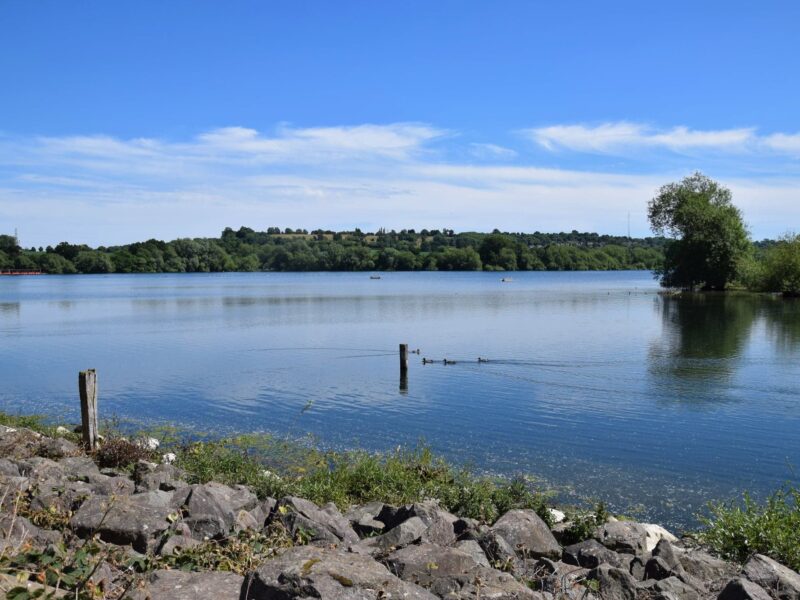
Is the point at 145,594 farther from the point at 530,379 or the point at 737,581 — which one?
the point at 530,379

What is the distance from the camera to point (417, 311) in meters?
68.9

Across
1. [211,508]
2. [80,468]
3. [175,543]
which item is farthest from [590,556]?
[80,468]

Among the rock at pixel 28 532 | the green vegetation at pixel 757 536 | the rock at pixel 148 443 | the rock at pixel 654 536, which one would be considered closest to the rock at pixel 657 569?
the rock at pixel 654 536

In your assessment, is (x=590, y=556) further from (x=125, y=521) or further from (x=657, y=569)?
(x=125, y=521)

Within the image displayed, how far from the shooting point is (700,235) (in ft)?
315

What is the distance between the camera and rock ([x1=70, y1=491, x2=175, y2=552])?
8.93 m

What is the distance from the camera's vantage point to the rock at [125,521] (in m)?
8.93

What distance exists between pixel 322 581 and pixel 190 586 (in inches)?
49.7

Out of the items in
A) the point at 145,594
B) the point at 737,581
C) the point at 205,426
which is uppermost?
the point at 145,594

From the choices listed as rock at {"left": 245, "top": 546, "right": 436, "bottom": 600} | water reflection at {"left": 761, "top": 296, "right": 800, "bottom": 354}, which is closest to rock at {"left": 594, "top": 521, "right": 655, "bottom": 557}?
rock at {"left": 245, "top": 546, "right": 436, "bottom": 600}

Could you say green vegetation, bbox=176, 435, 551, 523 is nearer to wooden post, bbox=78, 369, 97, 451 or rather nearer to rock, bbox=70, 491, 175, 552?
wooden post, bbox=78, 369, 97, 451

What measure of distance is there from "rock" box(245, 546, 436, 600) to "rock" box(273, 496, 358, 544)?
3.39m

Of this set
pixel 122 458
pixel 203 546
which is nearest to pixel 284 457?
pixel 122 458

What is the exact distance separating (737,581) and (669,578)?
131 centimetres
